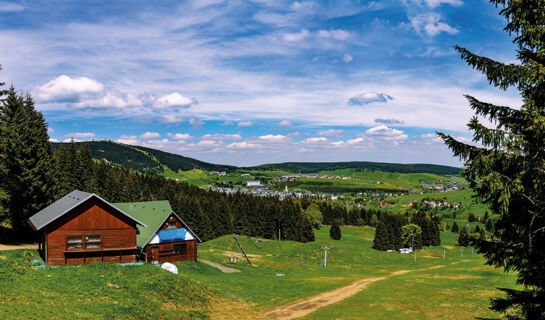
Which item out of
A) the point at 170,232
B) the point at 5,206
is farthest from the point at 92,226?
the point at 5,206

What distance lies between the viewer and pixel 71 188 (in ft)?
235

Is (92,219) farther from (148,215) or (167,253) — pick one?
(148,215)

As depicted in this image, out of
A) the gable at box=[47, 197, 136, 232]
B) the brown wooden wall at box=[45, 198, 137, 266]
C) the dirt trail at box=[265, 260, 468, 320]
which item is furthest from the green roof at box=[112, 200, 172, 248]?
the dirt trail at box=[265, 260, 468, 320]

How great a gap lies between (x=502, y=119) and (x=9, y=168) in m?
56.0

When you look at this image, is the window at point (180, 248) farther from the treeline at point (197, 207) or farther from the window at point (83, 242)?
the treeline at point (197, 207)

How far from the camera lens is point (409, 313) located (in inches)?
1041

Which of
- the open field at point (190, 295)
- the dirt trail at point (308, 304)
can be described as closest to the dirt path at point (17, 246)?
the open field at point (190, 295)

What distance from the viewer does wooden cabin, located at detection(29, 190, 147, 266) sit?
3406cm

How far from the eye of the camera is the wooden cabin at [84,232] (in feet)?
112

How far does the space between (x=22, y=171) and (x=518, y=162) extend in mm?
55523

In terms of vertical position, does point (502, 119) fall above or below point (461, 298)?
above

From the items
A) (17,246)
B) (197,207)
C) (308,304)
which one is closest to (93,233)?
(17,246)

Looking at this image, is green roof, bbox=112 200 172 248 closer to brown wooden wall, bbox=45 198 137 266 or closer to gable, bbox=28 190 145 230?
brown wooden wall, bbox=45 198 137 266

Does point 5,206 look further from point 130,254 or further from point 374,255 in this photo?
point 374,255
